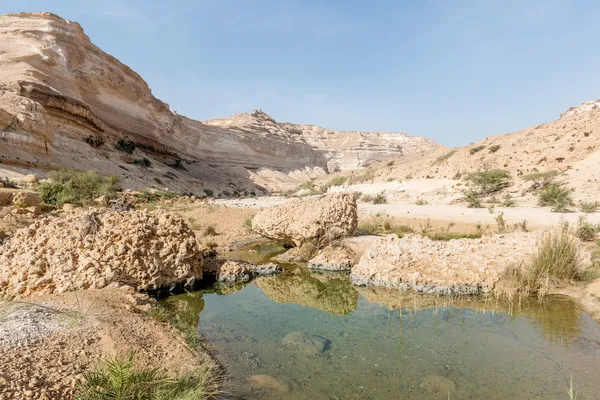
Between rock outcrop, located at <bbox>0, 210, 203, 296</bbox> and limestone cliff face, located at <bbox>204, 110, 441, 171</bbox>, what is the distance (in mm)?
59790

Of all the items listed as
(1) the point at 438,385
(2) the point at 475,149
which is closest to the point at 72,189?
(1) the point at 438,385

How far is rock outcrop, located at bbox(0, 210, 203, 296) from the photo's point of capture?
5324mm

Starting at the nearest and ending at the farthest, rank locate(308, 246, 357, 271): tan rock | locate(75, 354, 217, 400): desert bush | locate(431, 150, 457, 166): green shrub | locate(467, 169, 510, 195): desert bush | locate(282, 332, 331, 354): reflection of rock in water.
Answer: locate(75, 354, 217, 400): desert bush
locate(282, 332, 331, 354): reflection of rock in water
locate(308, 246, 357, 271): tan rock
locate(467, 169, 510, 195): desert bush
locate(431, 150, 457, 166): green shrub

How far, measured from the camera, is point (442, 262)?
6.85 meters

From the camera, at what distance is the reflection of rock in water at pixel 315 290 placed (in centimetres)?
598

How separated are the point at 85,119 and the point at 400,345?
38714 millimetres

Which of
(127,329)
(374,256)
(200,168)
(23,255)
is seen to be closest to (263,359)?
(127,329)

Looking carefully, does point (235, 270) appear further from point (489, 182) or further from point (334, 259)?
Result: point (489, 182)

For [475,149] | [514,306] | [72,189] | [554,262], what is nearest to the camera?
[514,306]

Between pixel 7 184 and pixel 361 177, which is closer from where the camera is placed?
pixel 7 184

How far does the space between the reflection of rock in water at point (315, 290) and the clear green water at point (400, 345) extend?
0.15 feet

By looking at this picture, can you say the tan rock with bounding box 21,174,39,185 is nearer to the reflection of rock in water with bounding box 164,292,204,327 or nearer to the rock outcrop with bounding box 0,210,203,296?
the rock outcrop with bounding box 0,210,203,296

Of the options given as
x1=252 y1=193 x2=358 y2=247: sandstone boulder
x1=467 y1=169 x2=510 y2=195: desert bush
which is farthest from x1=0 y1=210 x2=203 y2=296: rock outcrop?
x1=467 y1=169 x2=510 y2=195: desert bush

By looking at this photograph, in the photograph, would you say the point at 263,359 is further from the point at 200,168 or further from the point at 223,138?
the point at 223,138
